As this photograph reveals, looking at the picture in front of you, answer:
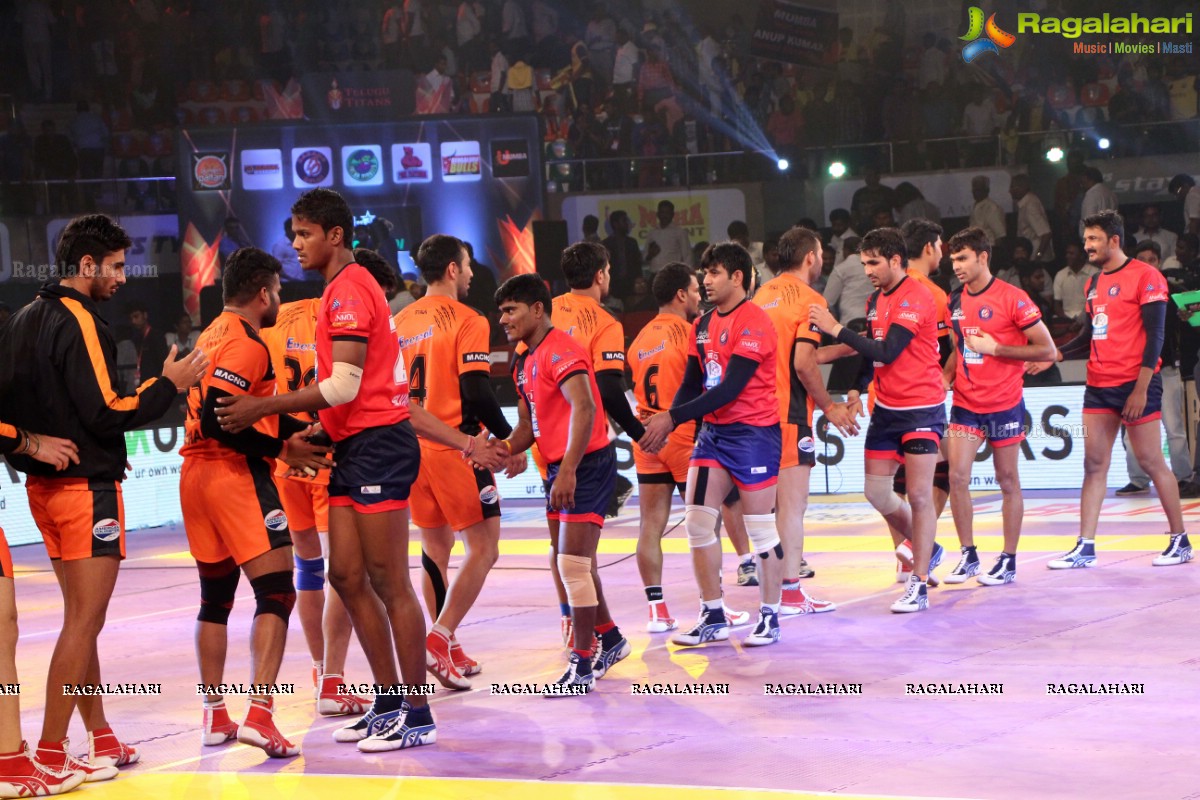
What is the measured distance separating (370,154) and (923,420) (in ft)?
35.6

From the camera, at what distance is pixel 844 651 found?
7031 mm

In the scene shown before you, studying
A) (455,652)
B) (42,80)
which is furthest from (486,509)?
(42,80)

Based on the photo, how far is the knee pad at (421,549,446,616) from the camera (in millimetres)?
7125

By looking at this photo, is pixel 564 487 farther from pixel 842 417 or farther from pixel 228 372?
pixel 842 417

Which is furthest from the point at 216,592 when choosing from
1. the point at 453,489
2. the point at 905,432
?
the point at 905,432

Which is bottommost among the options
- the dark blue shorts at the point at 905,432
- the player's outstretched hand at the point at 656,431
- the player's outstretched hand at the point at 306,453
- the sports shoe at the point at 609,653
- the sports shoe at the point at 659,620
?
the sports shoe at the point at 659,620

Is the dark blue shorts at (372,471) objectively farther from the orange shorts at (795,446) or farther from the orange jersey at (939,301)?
the orange jersey at (939,301)

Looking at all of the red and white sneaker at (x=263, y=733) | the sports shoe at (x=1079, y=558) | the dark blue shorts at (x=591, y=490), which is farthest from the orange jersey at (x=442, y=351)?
the sports shoe at (x=1079, y=558)

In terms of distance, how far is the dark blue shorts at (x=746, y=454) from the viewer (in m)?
7.12

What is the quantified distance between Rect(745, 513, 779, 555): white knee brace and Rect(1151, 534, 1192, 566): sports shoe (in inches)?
136

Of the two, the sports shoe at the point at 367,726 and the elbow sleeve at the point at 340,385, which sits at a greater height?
the elbow sleeve at the point at 340,385

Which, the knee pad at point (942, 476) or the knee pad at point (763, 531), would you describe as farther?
the knee pad at point (942, 476)

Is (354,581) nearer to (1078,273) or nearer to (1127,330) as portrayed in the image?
(1127,330)

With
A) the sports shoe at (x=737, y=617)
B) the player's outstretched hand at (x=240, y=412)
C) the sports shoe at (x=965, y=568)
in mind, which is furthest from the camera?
the sports shoe at (x=965, y=568)
